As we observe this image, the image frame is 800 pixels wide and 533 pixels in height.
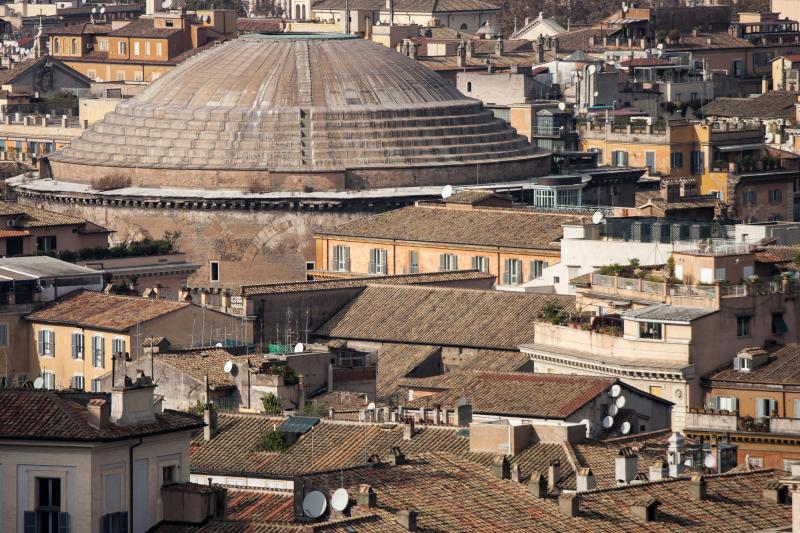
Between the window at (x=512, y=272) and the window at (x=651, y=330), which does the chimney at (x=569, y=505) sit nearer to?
the window at (x=651, y=330)

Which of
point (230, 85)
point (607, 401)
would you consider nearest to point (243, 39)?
point (230, 85)

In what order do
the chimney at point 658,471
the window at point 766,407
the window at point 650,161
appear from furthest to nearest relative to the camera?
the window at point 650,161 → the window at point 766,407 → the chimney at point 658,471

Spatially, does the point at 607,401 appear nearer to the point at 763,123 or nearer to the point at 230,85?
the point at 230,85

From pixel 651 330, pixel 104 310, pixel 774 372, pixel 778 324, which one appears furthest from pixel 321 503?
pixel 104 310

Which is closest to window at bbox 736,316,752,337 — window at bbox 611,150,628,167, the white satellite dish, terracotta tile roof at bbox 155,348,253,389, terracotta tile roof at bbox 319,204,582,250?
terracotta tile roof at bbox 155,348,253,389

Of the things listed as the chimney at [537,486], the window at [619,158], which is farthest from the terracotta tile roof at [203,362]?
the window at [619,158]

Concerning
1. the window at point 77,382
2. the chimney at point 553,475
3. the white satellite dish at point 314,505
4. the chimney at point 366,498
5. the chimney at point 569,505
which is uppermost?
the white satellite dish at point 314,505

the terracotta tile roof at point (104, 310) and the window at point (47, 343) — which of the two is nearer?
the terracotta tile roof at point (104, 310)
